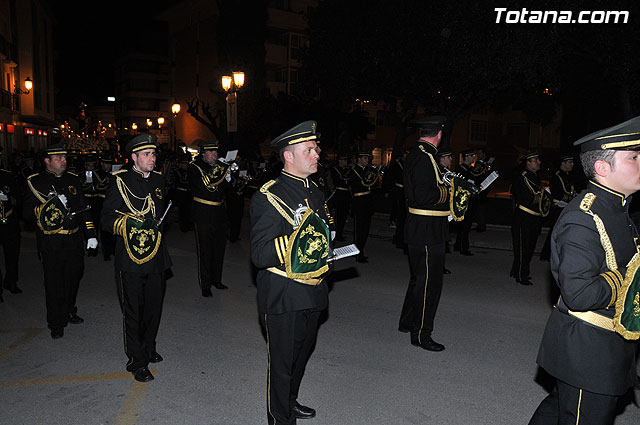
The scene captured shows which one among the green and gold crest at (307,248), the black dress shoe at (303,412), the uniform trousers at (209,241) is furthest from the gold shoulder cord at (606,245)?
the uniform trousers at (209,241)

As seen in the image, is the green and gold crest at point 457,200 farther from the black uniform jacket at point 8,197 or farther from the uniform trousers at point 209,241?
the black uniform jacket at point 8,197

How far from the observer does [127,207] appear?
5.10 meters

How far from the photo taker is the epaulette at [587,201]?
2920 millimetres

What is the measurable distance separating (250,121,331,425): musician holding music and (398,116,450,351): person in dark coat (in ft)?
7.53

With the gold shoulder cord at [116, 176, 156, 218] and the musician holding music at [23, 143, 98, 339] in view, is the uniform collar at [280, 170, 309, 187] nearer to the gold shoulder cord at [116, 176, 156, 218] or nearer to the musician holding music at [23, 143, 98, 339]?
the gold shoulder cord at [116, 176, 156, 218]

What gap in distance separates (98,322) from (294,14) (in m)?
43.2

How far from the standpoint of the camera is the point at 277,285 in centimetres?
378

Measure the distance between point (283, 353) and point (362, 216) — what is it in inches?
300

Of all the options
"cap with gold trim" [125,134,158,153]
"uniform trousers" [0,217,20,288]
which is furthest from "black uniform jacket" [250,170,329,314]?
"uniform trousers" [0,217,20,288]

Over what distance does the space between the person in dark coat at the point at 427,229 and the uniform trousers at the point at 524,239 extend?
3.57 meters

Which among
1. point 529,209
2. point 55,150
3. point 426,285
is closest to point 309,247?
point 426,285

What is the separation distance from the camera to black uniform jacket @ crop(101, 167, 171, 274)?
504 centimetres

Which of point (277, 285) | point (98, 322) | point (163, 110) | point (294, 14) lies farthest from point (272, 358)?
point (163, 110)

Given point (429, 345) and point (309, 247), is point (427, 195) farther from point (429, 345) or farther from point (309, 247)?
point (309, 247)
